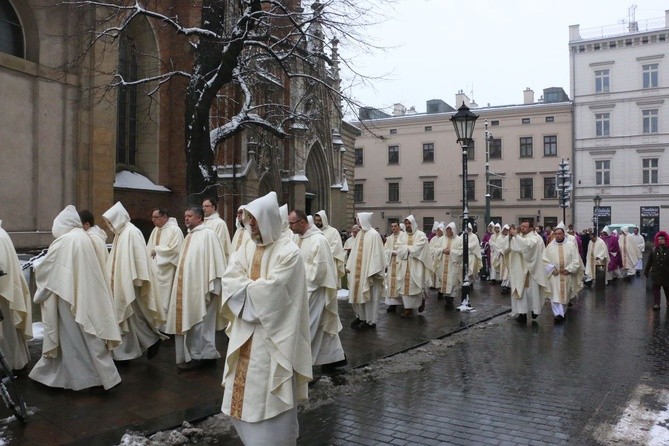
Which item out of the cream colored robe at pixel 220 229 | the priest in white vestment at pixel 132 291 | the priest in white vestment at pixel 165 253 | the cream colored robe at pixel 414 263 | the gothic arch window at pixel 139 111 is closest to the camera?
the priest in white vestment at pixel 132 291

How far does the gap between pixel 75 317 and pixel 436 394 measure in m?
4.24

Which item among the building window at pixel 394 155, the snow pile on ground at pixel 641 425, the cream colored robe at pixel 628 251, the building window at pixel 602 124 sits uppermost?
the building window at pixel 602 124

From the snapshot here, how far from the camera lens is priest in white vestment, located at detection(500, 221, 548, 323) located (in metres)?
12.0

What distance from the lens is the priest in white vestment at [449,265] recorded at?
603 inches

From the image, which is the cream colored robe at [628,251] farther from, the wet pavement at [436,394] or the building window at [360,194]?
the building window at [360,194]

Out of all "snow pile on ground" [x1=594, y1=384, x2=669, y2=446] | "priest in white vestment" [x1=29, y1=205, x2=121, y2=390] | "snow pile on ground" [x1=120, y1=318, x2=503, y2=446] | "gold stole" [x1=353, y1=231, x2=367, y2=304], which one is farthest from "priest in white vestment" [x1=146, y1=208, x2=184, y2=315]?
"snow pile on ground" [x1=594, y1=384, x2=669, y2=446]

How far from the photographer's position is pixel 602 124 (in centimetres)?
5031

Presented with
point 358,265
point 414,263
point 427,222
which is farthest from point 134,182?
point 427,222

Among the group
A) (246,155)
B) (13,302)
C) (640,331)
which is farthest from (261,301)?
(246,155)

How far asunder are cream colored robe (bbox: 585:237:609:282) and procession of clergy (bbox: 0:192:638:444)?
7.38 metres

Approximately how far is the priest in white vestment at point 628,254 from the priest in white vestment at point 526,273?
13927 millimetres

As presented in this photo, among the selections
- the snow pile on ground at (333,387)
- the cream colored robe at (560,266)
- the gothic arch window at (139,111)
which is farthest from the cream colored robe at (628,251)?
the gothic arch window at (139,111)

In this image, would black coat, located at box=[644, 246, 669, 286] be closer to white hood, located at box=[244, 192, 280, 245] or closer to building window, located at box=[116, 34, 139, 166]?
white hood, located at box=[244, 192, 280, 245]

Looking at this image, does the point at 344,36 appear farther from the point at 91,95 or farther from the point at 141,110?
the point at 141,110
